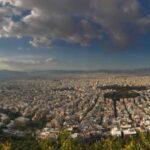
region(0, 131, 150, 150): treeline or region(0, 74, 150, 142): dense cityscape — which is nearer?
region(0, 131, 150, 150): treeline

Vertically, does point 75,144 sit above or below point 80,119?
below

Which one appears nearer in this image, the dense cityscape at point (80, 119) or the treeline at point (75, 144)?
the treeline at point (75, 144)

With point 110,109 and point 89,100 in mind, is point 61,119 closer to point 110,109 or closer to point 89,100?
point 110,109

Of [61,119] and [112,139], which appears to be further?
[61,119]

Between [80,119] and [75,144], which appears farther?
[80,119]

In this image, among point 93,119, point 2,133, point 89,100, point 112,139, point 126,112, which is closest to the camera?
point 112,139

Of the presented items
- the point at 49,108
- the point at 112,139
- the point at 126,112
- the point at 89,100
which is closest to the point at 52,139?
the point at 112,139

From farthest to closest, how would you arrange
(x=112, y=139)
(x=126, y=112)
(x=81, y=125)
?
(x=126, y=112) < (x=81, y=125) < (x=112, y=139)
